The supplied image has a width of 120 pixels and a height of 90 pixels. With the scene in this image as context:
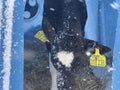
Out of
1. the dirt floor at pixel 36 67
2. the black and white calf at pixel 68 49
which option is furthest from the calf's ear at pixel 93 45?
the dirt floor at pixel 36 67

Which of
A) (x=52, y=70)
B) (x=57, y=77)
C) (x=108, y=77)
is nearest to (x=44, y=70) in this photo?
(x=108, y=77)

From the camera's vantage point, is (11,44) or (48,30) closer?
(11,44)

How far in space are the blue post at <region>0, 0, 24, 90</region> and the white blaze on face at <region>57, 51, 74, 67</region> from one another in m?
0.35

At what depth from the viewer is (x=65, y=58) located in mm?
1818

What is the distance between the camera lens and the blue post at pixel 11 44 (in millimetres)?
1442

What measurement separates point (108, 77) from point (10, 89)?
120cm

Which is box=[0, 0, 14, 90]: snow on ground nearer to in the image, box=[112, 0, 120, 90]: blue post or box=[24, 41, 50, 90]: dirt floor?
box=[112, 0, 120, 90]: blue post

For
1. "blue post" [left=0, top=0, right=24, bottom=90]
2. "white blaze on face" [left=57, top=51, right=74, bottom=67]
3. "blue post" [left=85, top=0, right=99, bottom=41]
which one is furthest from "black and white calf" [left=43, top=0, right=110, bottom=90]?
"blue post" [left=85, top=0, right=99, bottom=41]

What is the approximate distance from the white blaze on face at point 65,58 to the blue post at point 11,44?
353 mm

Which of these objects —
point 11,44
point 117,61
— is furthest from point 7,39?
point 117,61

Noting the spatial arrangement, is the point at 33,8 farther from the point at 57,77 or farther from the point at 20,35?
the point at 20,35

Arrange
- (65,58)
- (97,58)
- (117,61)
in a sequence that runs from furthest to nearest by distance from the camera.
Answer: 1. (97,58)
2. (65,58)
3. (117,61)

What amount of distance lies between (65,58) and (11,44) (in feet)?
1.35

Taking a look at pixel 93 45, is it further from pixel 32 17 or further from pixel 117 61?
pixel 32 17
